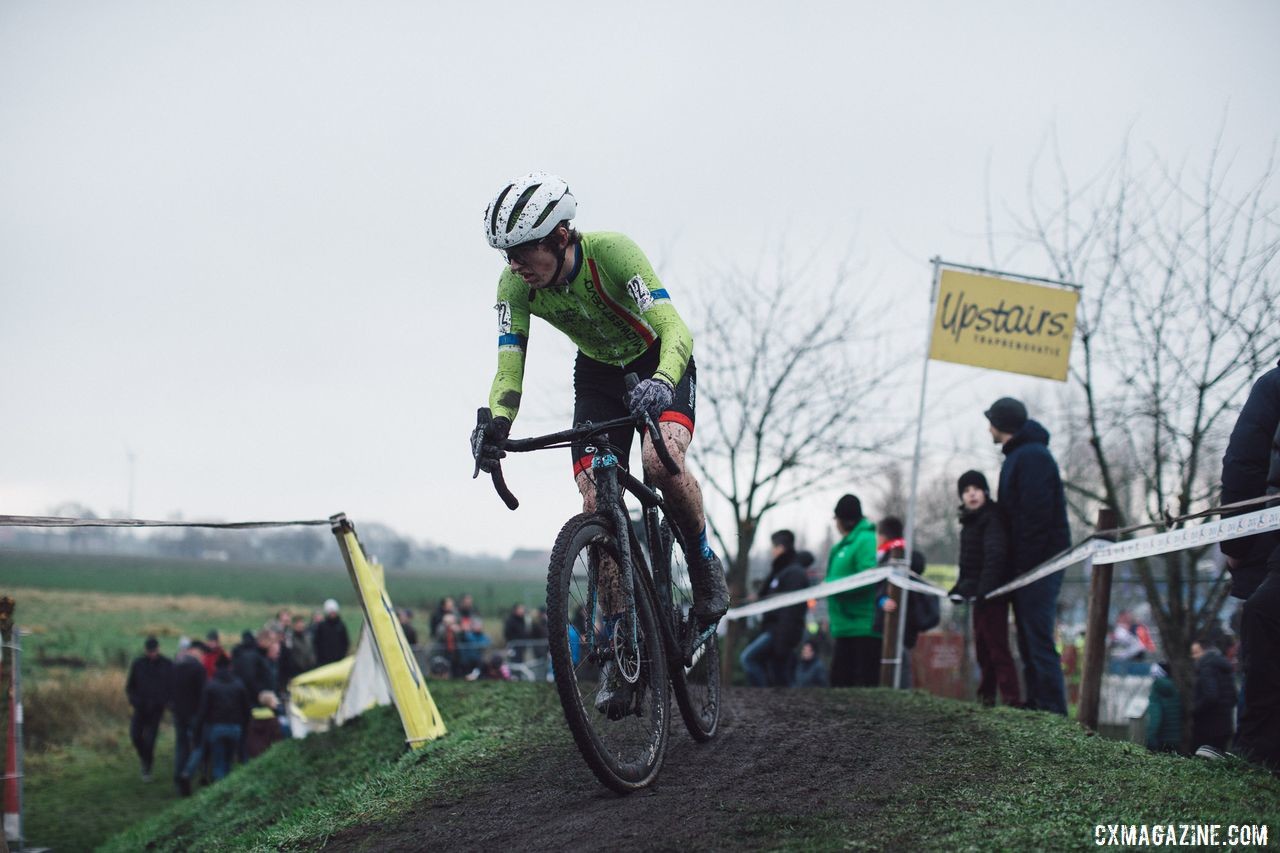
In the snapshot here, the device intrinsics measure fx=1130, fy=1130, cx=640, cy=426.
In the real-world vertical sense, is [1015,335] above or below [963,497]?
above

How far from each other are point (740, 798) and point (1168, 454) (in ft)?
30.4

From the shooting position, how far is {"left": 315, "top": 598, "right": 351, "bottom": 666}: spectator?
1939 cm

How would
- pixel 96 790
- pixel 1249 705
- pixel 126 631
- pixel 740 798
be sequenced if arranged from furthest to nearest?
1. pixel 126 631
2. pixel 96 790
3. pixel 1249 705
4. pixel 740 798

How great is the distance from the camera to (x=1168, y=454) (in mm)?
12133

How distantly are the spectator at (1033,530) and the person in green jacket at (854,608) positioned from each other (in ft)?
7.46

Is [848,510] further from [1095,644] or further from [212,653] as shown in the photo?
[212,653]

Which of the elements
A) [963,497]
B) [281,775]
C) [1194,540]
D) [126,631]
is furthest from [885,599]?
[126,631]

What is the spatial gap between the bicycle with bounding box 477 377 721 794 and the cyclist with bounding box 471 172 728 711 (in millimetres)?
73

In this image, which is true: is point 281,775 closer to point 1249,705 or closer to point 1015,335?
point 1249,705

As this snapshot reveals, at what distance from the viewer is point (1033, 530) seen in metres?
8.38

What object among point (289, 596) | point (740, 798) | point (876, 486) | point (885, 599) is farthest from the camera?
point (289, 596)

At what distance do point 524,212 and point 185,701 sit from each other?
15.1 m

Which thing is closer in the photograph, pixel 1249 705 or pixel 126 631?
pixel 1249 705

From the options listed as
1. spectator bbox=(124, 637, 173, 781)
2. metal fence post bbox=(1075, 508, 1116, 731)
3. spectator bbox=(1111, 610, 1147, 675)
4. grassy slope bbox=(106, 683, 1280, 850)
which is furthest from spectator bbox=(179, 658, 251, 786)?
spectator bbox=(1111, 610, 1147, 675)
